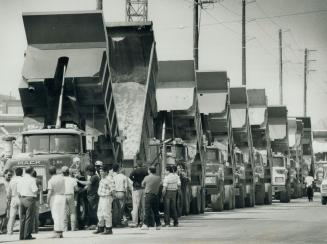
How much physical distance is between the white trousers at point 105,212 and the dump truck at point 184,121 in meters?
8.81

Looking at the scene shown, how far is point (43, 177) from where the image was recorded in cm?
2255

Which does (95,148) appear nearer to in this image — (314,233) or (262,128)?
(314,233)

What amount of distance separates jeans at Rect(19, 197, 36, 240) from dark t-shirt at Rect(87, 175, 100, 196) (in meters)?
2.78

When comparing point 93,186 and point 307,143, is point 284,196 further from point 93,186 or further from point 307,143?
point 93,186

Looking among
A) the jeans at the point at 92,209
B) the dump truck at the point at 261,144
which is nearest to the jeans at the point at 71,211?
the jeans at the point at 92,209

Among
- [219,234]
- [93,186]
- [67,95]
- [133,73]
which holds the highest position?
[133,73]

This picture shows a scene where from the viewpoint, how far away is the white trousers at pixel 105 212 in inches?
808

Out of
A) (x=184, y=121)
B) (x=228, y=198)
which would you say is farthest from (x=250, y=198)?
(x=184, y=121)

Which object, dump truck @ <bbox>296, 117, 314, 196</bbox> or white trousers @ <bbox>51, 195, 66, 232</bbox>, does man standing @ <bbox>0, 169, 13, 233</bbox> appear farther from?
dump truck @ <bbox>296, 117, 314, 196</bbox>

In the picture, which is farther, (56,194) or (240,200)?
(240,200)

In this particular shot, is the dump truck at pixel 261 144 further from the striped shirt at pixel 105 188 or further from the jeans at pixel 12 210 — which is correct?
the jeans at pixel 12 210

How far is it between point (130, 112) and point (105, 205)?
6.38 metres

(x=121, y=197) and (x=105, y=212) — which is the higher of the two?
(x=121, y=197)

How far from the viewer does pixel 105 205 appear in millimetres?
20812
